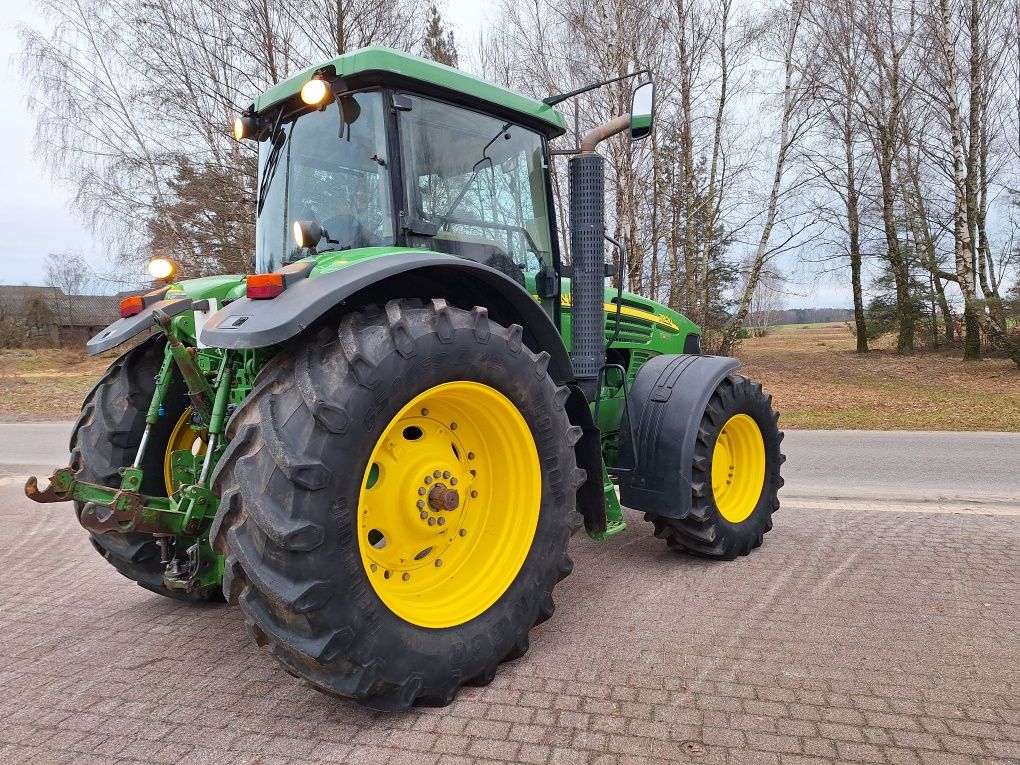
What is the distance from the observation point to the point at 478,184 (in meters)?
3.19

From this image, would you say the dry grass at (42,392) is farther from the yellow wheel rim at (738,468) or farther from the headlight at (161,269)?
the yellow wheel rim at (738,468)

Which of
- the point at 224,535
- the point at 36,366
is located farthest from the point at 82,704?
the point at 36,366

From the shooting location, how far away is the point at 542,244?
11.6 feet

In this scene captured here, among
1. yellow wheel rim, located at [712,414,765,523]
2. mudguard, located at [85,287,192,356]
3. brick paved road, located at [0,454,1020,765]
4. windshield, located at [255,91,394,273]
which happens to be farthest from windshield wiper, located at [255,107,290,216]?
yellow wheel rim, located at [712,414,765,523]

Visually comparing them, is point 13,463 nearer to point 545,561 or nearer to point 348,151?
point 348,151

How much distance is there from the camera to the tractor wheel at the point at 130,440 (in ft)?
10.2

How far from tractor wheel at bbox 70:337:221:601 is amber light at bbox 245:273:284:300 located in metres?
1.20

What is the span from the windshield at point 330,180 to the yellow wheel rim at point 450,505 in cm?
80

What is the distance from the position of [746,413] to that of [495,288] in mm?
2004

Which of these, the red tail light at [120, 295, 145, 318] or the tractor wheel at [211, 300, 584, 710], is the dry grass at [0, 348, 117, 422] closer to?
the red tail light at [120, 295, 145, 318]

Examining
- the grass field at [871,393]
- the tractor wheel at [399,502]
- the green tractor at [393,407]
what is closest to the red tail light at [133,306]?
the green tractor at [393,407]

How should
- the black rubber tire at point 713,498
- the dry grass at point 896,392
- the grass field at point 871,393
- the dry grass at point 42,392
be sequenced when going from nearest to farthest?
the black rubber tire at point 713,498 → the dry grass at point 896,392 → the grass field at point 871,393 → the dry grass at point 42,392

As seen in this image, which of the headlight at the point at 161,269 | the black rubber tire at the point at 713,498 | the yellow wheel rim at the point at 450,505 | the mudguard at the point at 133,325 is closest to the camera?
the yellow wheel rim at the point at 450,505

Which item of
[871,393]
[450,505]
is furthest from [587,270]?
[871,393]
